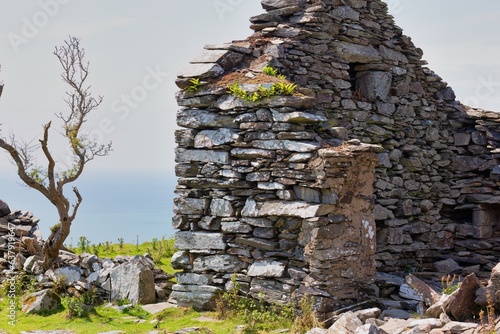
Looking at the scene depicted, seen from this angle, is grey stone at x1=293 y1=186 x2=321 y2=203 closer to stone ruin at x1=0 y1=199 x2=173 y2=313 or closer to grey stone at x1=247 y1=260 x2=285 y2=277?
grey stone at x1=247 y1=260 x2=285 y2=277

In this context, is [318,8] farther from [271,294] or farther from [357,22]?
[271,294]

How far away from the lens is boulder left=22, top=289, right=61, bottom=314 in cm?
1132

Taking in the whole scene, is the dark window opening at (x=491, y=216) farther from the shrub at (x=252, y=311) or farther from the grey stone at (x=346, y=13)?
the shrub at (x=252, y=311)

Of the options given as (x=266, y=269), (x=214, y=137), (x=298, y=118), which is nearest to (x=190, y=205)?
(x=214, y=137)

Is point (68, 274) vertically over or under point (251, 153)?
under

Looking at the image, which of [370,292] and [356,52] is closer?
[370,292]

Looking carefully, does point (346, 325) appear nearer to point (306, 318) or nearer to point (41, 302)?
point (306, 318)

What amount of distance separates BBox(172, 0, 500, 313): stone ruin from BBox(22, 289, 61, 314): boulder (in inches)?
81.7

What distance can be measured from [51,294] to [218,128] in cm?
389

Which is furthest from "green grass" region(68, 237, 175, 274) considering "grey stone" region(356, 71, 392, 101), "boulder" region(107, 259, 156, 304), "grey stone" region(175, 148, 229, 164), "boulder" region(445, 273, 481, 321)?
"boulder" region(445, 273, 481, 321)

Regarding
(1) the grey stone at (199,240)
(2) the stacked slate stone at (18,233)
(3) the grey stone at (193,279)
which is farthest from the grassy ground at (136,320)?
(2) the stacked slate stone at (18,233)

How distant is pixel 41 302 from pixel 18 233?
3.47 metres

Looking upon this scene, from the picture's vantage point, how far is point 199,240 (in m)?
11.0

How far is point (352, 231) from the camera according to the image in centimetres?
1021
